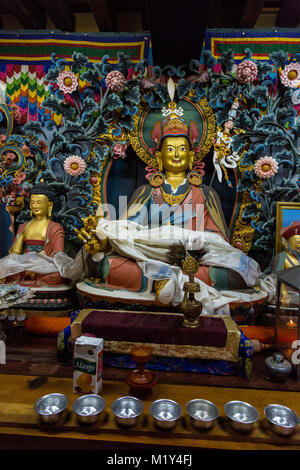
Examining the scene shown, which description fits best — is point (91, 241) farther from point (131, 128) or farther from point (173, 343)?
point (131, 128)

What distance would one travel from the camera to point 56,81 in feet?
11.5

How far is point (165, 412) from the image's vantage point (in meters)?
1.68

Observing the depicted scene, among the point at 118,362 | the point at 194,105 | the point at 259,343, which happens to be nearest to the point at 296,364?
the point at 259,343

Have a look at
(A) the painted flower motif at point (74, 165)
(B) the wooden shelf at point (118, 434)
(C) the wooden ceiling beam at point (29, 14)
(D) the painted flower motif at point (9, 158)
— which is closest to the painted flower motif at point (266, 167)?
(A) the painted flower motif at point (74, 165)

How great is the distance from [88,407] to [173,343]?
2.22ft

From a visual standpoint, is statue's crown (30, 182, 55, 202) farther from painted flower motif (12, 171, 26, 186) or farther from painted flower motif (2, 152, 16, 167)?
painted flower motif (2, 152, 16, 167)

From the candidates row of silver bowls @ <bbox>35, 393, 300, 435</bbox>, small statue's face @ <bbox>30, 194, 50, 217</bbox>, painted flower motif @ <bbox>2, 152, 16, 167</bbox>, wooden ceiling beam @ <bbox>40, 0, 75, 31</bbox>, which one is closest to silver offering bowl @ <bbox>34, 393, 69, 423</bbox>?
row of silver bowls @ <bbox>35, 393, 300, 435</bbox>

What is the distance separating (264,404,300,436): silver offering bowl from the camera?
5.14 feet

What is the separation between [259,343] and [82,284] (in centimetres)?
157

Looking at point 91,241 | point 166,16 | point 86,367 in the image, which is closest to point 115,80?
point 166,16

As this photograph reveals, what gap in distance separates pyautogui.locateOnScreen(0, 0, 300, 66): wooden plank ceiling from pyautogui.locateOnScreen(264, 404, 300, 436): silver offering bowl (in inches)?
109

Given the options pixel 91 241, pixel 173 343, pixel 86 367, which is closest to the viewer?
pixel 86 367

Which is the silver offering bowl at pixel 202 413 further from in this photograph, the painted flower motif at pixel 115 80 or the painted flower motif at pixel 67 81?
the painted flower motif at pixel 67 81

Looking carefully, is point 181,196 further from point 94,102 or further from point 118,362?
point 118,362
